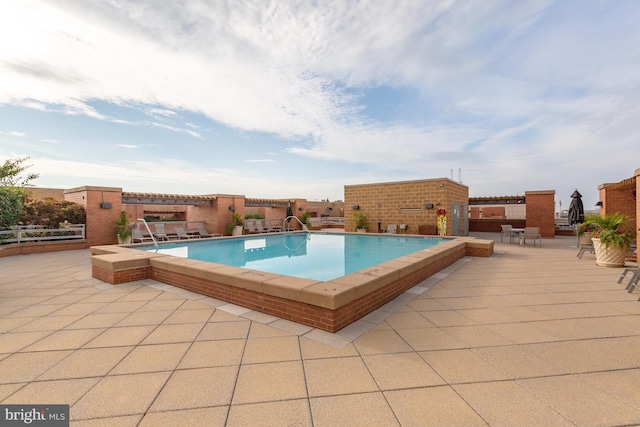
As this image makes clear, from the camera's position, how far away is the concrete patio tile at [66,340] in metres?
2.94

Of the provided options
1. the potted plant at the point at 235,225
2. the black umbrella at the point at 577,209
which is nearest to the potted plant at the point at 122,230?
the potted plant at the point at 235,225

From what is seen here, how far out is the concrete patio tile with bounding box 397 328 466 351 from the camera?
2.95 m

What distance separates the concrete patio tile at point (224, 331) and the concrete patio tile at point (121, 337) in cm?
68

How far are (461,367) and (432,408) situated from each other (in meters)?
0.73

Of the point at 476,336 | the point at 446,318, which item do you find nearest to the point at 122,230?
the point at 446,318

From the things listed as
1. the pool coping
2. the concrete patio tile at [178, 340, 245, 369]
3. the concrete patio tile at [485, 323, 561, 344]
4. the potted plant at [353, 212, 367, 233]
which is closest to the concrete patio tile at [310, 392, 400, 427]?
the concrete patio tile at [178, 340, 245, 369]

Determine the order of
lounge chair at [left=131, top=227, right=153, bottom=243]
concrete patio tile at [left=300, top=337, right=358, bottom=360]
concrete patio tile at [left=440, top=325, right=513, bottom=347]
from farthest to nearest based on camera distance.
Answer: lounge chair at [left=131, top=227, right=153, bottom=243] → concrete patio tile at [left=440, top=325, right=513, bottom=347] → concrete patio tile at [left=300, top=337, right=358, bottom=360]

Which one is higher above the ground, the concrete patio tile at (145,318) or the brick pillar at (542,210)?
the brick pillar at (542,210)

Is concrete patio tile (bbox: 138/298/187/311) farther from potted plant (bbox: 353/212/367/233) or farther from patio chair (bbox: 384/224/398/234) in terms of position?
potted plant (bbox: 353/212/367/233)

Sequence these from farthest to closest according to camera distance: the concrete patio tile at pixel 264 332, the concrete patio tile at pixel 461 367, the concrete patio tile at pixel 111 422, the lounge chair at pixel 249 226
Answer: the lounge chair at pixel 249 226, the concrete patio tile at pixel 264 332, the concrete patio tile at pixel 461 367, the concrete patio tile at pixel 111 422

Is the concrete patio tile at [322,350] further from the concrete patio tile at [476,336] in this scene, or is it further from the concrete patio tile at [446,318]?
the concrete patio tile at [446,318]

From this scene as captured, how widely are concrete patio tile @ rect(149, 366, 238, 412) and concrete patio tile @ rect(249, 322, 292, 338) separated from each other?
71 cm

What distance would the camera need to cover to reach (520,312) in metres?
3.96

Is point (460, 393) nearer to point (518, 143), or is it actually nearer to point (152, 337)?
point (152, 337)
